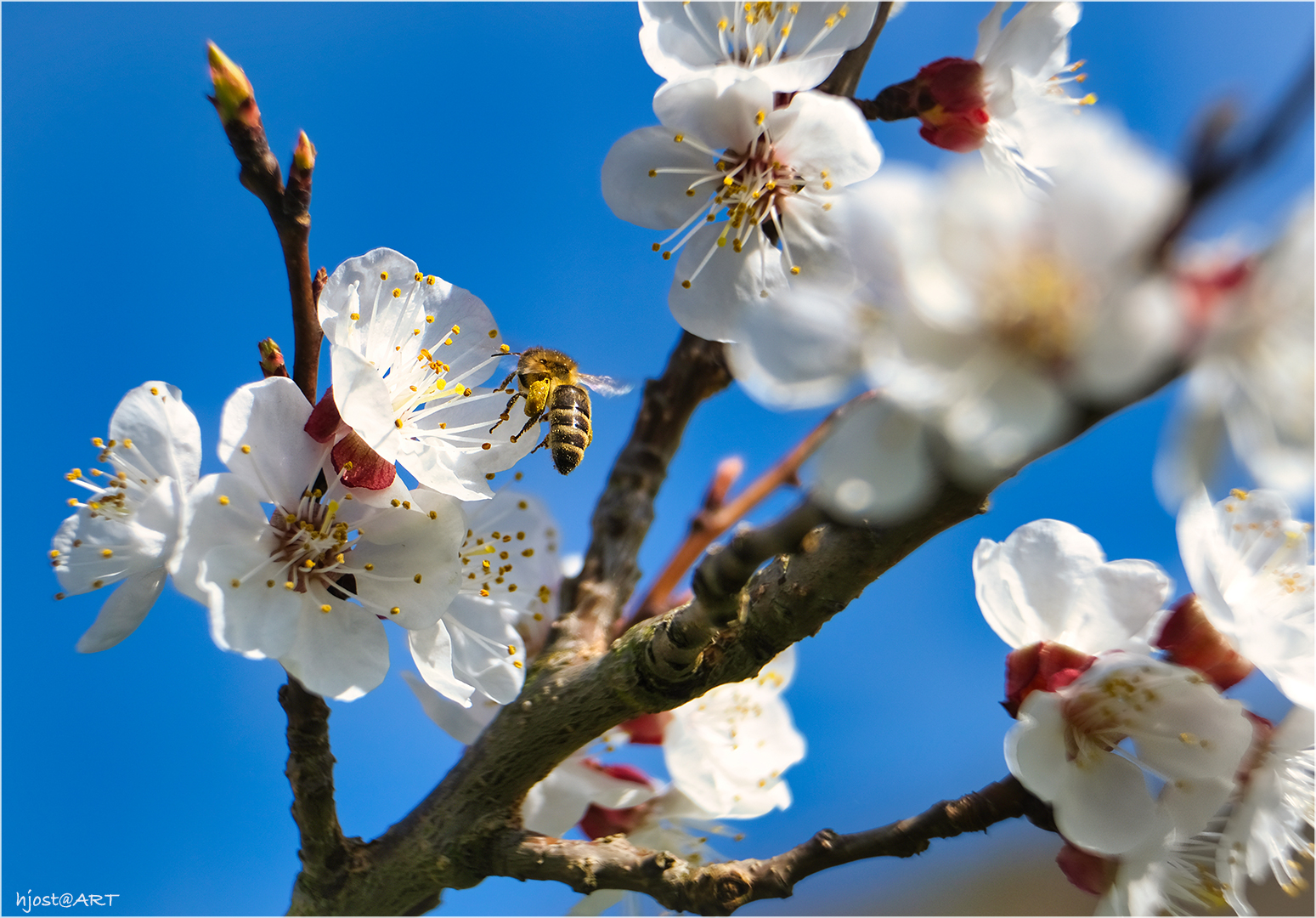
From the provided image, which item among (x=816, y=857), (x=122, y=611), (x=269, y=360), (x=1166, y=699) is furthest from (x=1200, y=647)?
(x=122, y=611)

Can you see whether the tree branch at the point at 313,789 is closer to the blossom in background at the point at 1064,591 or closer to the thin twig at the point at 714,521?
the thin twig at the point at 714,521

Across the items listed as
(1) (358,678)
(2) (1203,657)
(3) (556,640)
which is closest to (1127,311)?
(2) (1203,657)

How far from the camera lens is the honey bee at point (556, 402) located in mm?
1263

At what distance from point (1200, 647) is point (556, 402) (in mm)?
866

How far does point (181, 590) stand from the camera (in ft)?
2.92

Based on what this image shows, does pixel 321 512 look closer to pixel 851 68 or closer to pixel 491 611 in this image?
pixel 491 611

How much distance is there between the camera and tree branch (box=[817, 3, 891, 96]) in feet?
3.84

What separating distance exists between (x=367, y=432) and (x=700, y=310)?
1.46ft

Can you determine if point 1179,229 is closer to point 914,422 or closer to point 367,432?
point 914,422

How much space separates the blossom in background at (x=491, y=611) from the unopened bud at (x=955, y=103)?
0.82 metres

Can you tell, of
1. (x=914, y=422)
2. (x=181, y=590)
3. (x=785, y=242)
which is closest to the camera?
(x=914, y=422)

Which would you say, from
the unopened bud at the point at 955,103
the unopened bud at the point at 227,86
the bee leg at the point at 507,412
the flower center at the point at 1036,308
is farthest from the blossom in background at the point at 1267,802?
the unopened bud at the point at 227,86

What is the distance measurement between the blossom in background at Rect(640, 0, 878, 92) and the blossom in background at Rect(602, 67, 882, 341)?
0.17 feet

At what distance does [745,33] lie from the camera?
1.14 meters
